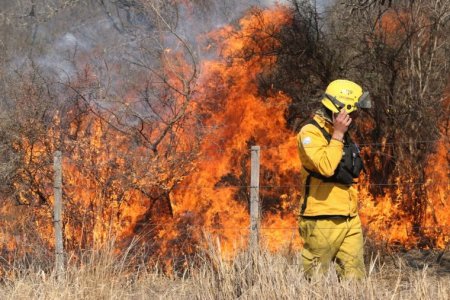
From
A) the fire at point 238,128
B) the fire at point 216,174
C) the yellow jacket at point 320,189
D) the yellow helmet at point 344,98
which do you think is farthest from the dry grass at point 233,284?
the fire at point 238,128

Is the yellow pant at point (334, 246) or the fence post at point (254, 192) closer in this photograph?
the yellow pant at point (334, 246)

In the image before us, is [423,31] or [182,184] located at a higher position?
[423,31]

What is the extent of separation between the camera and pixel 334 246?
170 inches

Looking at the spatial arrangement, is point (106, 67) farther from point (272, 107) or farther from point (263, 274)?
point (263, 274)

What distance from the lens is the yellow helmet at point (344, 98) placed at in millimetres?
4344

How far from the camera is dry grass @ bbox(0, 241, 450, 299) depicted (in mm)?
3639

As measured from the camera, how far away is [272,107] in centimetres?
1282

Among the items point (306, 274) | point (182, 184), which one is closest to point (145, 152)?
point (182, 184)

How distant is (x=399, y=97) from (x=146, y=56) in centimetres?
494

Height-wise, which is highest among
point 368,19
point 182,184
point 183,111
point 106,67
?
point 368,19

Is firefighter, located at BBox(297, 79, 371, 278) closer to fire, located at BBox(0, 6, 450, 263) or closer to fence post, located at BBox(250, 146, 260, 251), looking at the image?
fence post, located at BBox(250, 146, 260, 251)

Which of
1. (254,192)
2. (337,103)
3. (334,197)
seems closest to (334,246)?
(334,197)

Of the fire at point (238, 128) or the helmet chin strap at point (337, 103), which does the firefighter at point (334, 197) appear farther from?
the fire at point (238, 128)

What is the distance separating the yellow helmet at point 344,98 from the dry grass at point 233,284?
3.41 ft
